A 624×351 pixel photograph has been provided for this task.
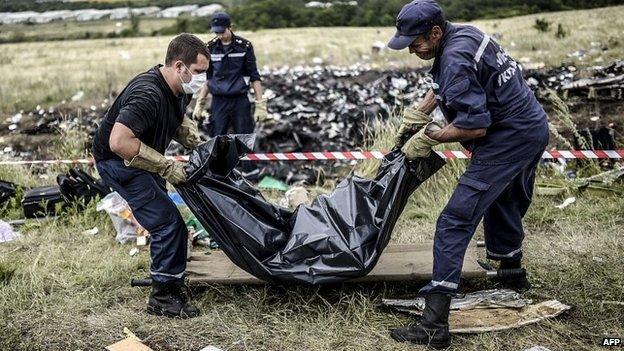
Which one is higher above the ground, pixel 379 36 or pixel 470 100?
pixel 470 100

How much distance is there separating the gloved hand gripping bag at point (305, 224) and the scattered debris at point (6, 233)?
238cm

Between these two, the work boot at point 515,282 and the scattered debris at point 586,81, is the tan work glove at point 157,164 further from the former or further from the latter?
the scattered debris at point 586,81

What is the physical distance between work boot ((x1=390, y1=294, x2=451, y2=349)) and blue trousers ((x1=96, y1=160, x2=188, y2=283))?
4.61 feet

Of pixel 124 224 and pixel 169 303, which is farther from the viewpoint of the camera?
pixel 124 224

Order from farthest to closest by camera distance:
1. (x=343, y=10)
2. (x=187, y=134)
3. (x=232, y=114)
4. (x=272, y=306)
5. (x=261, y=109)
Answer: (x=343, y=10), (x=261, y=109), (x=232, y=114), (x=187, y=134), (x=272, y=306)

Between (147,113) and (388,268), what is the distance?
5.46 feet

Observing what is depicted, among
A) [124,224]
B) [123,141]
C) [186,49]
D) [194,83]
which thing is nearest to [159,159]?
[123,141]

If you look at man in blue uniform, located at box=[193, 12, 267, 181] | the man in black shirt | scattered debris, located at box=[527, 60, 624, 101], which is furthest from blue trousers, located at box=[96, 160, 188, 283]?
scattered debris, located at box=[527, 60, 624, 101]

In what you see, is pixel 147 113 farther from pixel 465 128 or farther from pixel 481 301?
pixel 481 301

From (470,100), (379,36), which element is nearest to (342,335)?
(470,100)

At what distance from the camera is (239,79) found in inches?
249

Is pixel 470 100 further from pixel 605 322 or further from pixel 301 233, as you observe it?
pixel 605 322

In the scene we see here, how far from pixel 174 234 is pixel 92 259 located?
1.29m

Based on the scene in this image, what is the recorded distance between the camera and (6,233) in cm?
496
